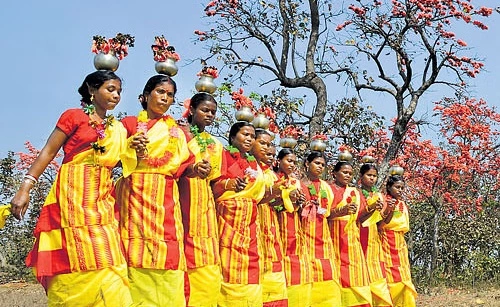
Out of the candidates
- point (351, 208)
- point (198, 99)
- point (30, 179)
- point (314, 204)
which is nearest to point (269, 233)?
point (314, 204)

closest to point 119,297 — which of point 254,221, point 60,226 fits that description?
point 60,226

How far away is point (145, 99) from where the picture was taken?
4.78m

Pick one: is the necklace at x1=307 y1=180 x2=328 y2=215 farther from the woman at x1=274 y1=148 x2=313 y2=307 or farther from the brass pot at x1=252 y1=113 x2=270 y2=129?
the brass pot at x1=252 y1=113 x2=270 y2=129

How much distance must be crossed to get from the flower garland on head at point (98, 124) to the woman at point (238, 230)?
4.21 ft

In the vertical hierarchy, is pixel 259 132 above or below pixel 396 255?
Result: above

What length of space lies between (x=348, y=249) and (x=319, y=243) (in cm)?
37

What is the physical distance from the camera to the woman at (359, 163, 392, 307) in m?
6.99

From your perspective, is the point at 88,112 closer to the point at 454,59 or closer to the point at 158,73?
the point at 158,73

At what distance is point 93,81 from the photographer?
4215 mm

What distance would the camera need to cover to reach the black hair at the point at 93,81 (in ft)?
13.8

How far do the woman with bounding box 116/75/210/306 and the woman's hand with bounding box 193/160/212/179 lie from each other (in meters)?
0.11

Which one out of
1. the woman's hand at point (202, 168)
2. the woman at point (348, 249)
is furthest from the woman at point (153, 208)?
the woman at point (348, 249)

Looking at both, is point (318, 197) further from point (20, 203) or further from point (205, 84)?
point (20, 203)

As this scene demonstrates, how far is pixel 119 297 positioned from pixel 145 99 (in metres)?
1.43
